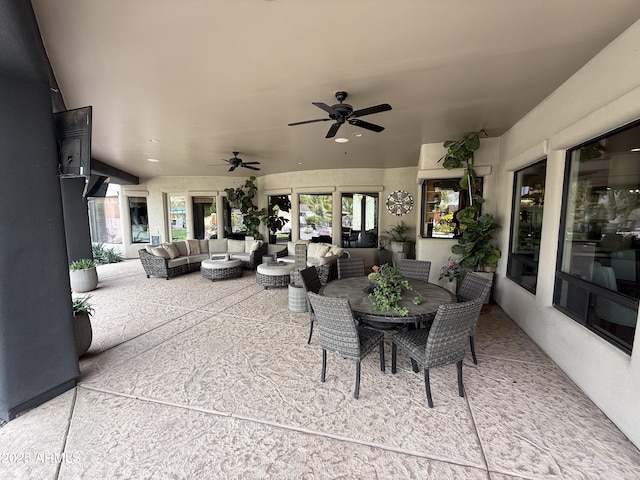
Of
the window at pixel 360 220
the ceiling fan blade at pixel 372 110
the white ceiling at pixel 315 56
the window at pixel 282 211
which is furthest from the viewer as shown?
the window at pixel 282 211

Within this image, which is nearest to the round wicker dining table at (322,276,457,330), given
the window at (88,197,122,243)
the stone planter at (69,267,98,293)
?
the stone planter at (69,267,98,293)

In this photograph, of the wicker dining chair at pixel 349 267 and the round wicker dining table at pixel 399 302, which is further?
the wicker dining chair at pixel 349 267

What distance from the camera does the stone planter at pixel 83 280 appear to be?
5.77 m

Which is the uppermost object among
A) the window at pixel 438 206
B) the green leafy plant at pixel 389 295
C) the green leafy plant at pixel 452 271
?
the window at pixel 438 206

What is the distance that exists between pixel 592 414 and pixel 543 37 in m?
2.99

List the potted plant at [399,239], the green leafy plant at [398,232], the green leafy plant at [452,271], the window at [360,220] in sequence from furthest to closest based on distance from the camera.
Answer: the window at [360,220], the green leafy plant at [398,232], the potted plant at [399,239], the green leafy plant at [452,271]

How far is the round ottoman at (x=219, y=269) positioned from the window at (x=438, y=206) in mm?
4434

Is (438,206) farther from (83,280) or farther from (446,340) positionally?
(83,280)

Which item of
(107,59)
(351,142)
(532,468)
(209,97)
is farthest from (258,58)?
(532,468)

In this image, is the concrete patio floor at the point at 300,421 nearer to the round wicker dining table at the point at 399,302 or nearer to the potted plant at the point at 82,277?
the round wicker dining table at the point at 399,302

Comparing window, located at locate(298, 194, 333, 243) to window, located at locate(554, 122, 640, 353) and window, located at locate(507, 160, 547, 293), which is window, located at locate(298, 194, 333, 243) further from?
window, located at locate(554, 122, 640, 353)

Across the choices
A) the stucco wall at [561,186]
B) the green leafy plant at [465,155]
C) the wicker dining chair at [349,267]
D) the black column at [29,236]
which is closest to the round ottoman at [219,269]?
the wicker dining chair at [349,267]

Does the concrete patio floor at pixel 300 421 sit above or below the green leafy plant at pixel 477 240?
below

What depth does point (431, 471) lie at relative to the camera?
173 centimetres
